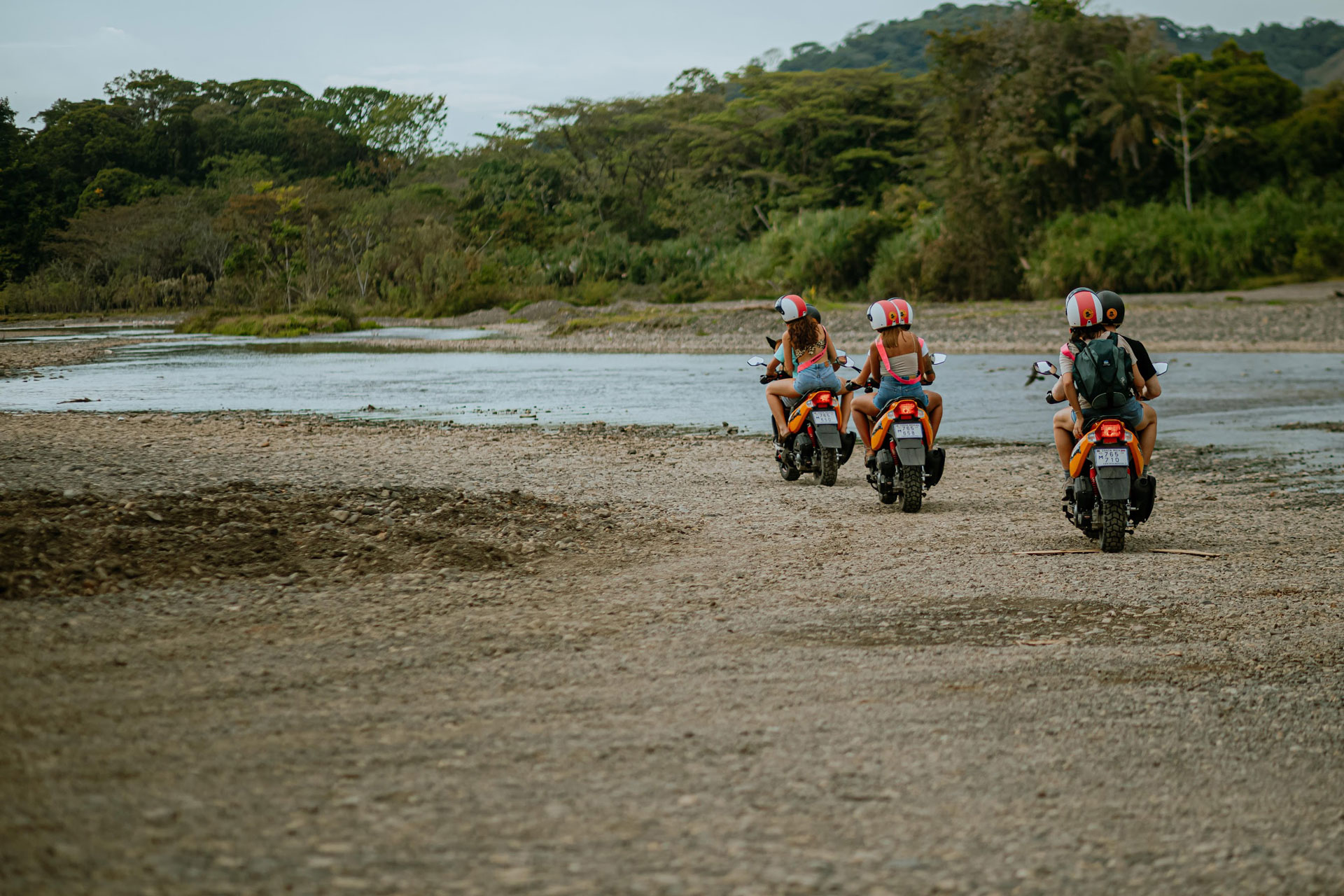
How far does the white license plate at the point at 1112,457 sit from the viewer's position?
24.3 feet

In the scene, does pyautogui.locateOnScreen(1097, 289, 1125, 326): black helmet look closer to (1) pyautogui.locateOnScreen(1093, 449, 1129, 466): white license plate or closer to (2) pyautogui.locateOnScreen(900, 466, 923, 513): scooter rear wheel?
(1) pyautogui.locateOnScreen(1093, 449, 1129, 466): white license plate

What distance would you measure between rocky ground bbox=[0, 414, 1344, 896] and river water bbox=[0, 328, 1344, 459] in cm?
658

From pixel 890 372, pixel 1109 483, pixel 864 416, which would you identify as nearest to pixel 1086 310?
pixel 1109 483

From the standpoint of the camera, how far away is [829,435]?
35.0 feet

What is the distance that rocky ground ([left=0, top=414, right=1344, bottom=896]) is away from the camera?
10.7 ft

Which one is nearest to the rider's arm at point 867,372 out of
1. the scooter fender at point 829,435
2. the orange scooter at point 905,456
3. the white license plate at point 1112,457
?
the orange scooter at point 905,456

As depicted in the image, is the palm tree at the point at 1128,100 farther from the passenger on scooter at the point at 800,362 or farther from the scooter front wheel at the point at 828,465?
the scooter front wheel at the point at 828,465

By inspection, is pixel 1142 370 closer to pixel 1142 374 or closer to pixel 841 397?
pixel 1142 374

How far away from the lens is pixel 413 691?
183 inches

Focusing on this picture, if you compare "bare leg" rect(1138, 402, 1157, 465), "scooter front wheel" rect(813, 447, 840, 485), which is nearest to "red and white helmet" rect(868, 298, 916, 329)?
"scooter front wheel" rect(813, 447, 840, 485)

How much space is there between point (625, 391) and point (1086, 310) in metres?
14.2

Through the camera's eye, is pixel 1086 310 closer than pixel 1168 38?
Yes

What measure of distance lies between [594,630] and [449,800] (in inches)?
85.4

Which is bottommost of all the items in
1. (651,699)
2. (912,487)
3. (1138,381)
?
(651,699)
